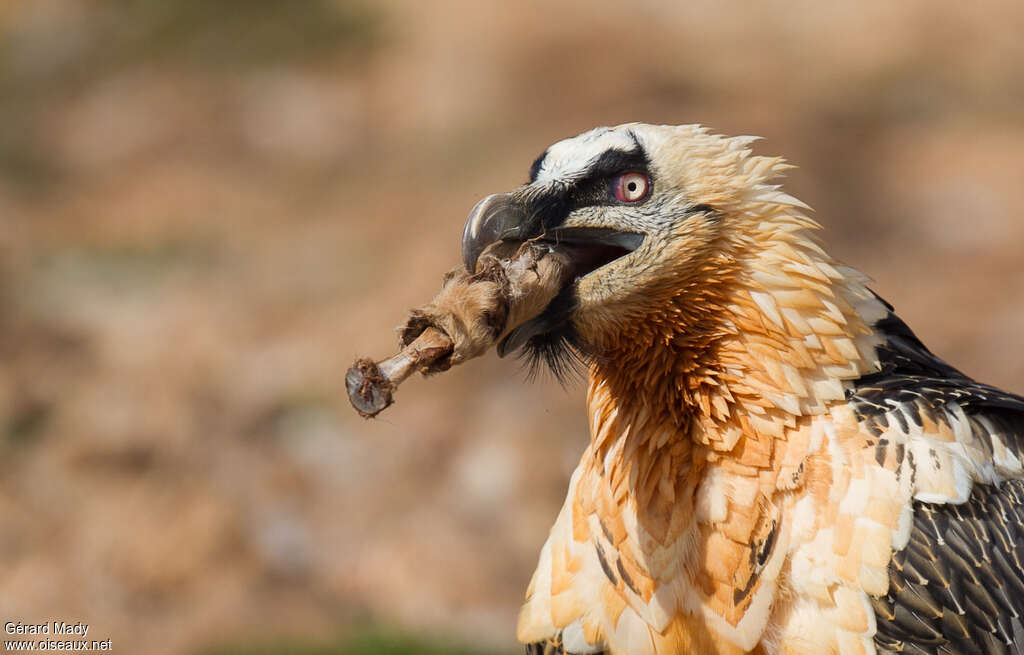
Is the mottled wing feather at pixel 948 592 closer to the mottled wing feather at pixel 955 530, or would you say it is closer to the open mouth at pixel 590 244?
the mottled wing feather at pixel 955 530

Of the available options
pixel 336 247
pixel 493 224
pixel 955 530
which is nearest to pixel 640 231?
pixel 493 224

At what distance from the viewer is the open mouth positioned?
3.51m

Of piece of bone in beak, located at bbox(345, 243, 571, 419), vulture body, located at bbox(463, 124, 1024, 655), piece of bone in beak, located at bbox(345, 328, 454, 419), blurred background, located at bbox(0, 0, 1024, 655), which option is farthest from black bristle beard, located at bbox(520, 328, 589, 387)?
blurred background, located at bbox(0, 0, 1024, 655)

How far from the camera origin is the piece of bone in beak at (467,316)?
2809 millimetres

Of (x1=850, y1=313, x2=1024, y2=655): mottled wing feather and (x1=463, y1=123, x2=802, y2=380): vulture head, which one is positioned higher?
(x1=463, y1=123, x2=802, y2=380): vulture head

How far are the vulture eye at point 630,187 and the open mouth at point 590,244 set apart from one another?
117 mm

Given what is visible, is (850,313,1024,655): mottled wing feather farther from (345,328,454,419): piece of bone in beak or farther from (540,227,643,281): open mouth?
(345,328,454,419): piece of bone in beak

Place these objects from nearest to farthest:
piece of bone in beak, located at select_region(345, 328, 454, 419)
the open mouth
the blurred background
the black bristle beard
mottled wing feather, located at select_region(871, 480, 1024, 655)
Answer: piece of bone in beak, located at select_region(345, 328, 454, 419) < mottled wing feather, located at select_region(871, 480, 1024, 655) < the open mouth < the black bristle beard < the blurred background

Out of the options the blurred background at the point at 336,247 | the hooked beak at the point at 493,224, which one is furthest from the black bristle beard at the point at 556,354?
the blurred background at the point at 336,247

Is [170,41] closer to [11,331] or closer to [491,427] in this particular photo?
[11,331]

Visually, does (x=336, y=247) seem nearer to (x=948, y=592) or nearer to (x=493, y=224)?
(x=493, y=224)

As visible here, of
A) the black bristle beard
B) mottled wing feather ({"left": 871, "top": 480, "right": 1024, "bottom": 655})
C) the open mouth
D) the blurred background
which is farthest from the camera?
the blurred background

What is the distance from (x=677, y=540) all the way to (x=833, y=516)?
492 millimetres

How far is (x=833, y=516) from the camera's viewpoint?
3303 millimetres
